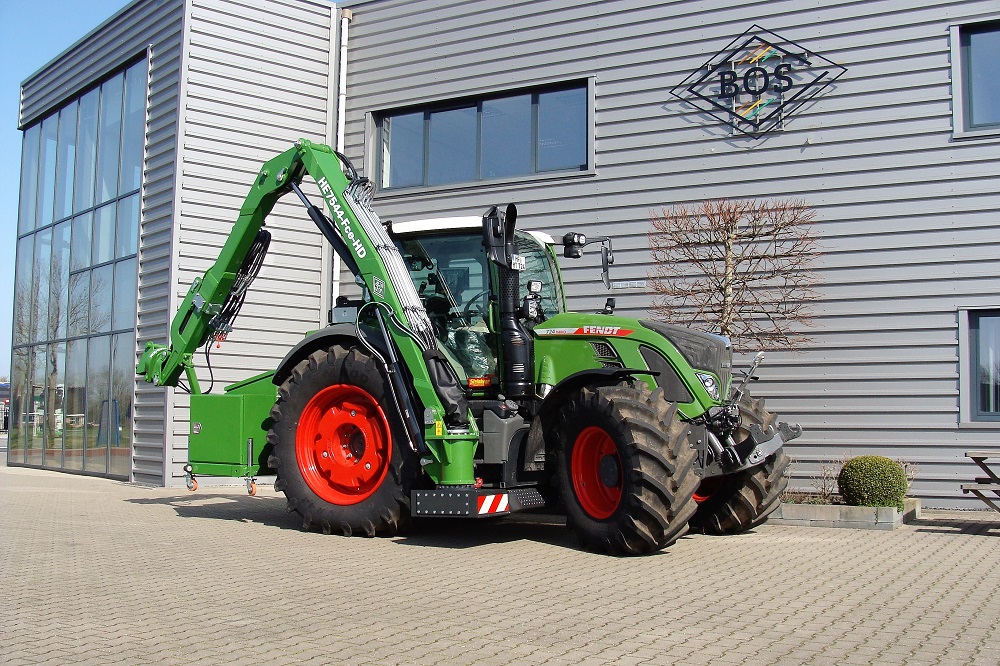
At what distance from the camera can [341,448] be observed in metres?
8.66

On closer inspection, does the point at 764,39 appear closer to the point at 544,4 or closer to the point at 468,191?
the point at 544,4

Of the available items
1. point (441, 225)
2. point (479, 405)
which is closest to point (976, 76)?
point (441, 225)

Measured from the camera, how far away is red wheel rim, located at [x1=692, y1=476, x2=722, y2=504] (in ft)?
27.9

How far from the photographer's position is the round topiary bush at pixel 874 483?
959 cm

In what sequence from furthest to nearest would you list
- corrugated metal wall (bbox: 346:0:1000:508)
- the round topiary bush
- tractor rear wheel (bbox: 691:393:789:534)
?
corrugated metal wall (bbox: 346:0:1000:508), the round topiary bush, tractor rear wheel (bbox: 691:393:789:534)

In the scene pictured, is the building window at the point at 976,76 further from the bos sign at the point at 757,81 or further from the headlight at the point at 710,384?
the headlight at the point at 710,384

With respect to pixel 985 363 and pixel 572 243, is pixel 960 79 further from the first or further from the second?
pixel 572 243

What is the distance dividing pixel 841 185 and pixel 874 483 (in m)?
3.66

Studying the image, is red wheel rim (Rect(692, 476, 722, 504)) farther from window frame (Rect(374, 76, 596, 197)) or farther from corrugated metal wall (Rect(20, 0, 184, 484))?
corrugated metal wall (Rect(20, 0, 184, 484))

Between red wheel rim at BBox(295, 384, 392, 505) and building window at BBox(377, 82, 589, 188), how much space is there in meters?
5.77

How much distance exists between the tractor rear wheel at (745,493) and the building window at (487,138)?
5.62 m

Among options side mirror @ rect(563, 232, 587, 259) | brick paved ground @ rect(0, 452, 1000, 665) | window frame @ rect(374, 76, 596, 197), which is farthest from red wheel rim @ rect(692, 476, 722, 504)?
window frame @ rect(374, 76, 596, 197)

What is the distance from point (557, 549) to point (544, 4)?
8.57 m

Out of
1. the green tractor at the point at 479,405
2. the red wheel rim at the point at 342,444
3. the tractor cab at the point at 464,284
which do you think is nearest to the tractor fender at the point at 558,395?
the green tractor at the point at 479,405
